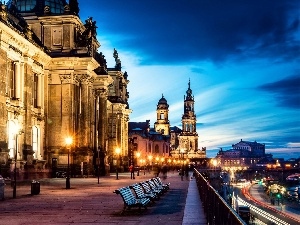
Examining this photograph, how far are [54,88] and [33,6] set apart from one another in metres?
13.1

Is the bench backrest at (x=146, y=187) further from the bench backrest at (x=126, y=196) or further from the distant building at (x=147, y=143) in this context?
the distant building at (x=147, y=143)

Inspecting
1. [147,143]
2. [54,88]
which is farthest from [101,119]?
[147,143]

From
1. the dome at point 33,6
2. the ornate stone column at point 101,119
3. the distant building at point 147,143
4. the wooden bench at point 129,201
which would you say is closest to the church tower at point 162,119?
the distant building at point 147,143

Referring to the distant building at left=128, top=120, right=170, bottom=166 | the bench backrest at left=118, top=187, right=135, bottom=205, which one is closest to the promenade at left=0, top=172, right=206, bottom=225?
the bench backrest at left=118, top=187, right=135, bottom=205

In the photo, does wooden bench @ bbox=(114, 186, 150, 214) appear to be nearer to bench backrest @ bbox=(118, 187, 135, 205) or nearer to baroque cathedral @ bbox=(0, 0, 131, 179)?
Answer: bench backrest @ bbox=(118, 187, 135, 205)

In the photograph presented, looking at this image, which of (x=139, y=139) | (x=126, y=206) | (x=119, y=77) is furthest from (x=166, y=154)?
(x=126, y=206)

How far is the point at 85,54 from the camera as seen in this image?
6097 centimetres

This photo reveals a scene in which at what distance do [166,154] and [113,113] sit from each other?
90.1 m

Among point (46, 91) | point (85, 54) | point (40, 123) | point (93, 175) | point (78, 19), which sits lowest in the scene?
point (93, 175)

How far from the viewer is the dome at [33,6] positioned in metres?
65.8

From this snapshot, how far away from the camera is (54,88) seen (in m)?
60.3

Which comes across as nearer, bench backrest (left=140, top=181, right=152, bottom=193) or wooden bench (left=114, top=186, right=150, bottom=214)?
wooden bench (left=114, top=186, right=150, bottom=214)

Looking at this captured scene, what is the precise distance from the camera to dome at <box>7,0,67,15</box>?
216ft

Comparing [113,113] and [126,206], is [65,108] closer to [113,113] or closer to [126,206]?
[113,113]
